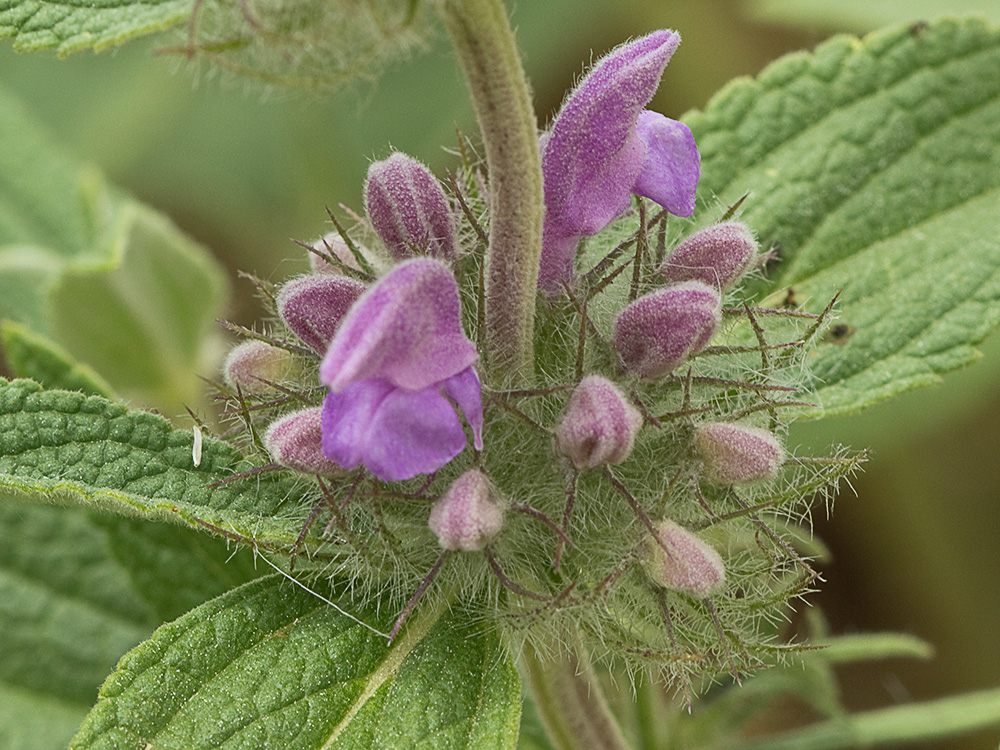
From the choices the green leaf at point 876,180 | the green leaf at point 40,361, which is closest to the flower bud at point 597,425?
the green leaf at point 876,180

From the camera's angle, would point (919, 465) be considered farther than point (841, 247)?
Yes

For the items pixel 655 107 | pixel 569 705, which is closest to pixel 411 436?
pixel 569 705

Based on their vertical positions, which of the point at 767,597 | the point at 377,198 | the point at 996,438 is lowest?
the point at 996,438

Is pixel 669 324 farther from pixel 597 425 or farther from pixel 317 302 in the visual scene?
pixel 317 302

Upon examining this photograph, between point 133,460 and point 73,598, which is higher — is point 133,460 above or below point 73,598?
above

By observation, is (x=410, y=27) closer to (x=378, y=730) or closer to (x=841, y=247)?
(x=378, y=730)

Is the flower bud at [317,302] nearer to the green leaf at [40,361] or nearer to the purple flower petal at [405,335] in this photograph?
the purple flower petal at [405,335]

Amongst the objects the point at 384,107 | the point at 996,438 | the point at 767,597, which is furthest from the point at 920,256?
the point at 384,107
